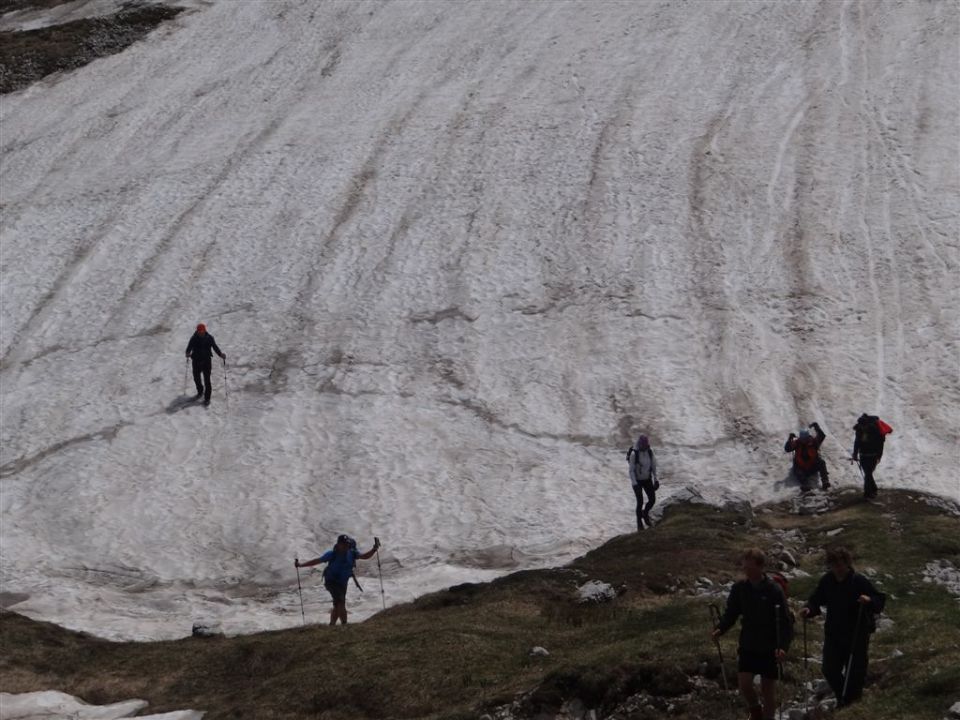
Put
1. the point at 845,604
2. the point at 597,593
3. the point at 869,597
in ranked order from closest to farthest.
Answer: the point at 869,597
the point at 845,604
the point at 597,593

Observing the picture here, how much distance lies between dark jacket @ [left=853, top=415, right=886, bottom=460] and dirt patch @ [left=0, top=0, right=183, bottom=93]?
43.0 metres

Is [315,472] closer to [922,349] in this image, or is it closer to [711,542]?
[711,542]

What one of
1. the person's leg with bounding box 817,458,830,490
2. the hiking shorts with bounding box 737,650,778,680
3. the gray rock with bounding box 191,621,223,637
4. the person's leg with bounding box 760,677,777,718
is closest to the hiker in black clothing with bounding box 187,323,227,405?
the gray rock with bounding box 191,621,223,637

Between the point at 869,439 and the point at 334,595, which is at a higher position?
the point at 869,439

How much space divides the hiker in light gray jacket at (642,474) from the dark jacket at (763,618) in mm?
13081

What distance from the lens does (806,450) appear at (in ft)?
92.5

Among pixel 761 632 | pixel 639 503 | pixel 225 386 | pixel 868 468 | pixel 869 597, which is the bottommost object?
pixel 639 503

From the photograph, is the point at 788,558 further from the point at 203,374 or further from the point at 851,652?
the point at 203,374

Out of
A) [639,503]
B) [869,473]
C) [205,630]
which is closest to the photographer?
[205,630]

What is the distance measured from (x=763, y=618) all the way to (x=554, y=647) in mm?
6182

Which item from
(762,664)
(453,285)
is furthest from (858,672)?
(453,285)

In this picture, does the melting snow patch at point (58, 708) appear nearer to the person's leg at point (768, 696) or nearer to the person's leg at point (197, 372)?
the person's leg at point (768, 696)

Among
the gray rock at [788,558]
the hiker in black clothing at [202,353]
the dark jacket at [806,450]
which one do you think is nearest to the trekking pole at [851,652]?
the gray rock at [788,558]

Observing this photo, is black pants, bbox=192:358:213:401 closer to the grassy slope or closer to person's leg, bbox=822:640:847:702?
the grassy slope
